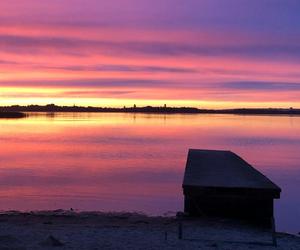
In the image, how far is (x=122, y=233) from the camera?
10.0 metres

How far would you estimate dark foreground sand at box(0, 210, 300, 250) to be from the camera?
350 inches

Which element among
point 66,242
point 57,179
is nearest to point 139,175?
point 57,179

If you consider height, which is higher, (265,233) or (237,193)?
(237,193)

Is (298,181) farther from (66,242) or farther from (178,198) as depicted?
(66,242)

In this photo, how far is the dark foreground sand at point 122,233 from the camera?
889cm

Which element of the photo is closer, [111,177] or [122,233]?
[122,233]

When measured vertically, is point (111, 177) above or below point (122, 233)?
below

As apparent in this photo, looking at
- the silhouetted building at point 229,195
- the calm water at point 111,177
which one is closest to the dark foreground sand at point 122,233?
the silhouetted building at point 229,195

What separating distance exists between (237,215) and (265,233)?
132cm

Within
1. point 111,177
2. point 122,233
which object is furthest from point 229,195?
point 111,177

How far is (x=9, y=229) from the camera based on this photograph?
10.3 m

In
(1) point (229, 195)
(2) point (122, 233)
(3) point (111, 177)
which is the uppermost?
(1) point (229, 195)

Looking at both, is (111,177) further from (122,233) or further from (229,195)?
(122,233)

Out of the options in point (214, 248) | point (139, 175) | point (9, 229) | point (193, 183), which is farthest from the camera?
point (139, 175)
